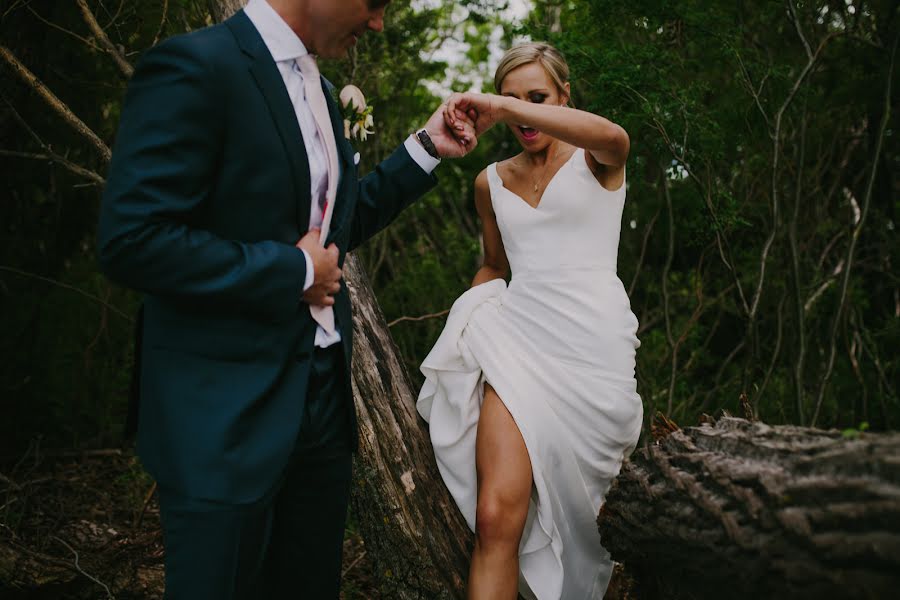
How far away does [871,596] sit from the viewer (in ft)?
5.18

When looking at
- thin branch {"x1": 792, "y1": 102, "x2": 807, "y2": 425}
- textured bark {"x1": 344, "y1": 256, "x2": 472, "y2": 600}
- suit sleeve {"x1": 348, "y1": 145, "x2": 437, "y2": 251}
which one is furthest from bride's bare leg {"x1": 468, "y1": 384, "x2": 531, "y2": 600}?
thin branch {"x1": 792, "y1": 102, "x2": 807, "y2": 425}

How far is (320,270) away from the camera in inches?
71.9

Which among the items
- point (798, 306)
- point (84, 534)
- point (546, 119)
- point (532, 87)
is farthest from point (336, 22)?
point (798, 306)

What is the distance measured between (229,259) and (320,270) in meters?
0.24

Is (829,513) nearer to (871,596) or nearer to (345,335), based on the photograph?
(871,596)

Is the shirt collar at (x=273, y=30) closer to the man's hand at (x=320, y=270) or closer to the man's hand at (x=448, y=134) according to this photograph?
the man's hand at (x=320, y=270)

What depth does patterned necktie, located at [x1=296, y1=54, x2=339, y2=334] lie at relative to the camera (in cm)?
195

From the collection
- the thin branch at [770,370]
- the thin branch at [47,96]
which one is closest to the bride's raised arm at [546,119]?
the thin branch at [47,96]

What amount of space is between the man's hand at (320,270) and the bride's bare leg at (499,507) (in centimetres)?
103

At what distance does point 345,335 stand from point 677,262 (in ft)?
19.0

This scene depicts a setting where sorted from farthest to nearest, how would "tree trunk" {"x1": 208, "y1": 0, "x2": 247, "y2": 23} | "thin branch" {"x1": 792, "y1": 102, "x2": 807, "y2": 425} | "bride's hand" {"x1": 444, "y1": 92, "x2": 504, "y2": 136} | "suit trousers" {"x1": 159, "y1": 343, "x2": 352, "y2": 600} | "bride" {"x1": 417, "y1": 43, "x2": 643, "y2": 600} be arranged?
"thin branch" {"x1": 792, "y1": 102, "x2": 807, "y2": 425} → "tree trunk" {"x1": 208, "y1": 0, "x2": 247, "y2": 23} → "bride" {"x1": 417, "y1": 43, "x2": 643, "y2": 600} → "bride's hand" {"x1": 444, "y1": 92, "x2": 504, "y2": 136} → "suit trousers" {"x1": 159, "y1": 343, "x2": 352, "y2": 600}

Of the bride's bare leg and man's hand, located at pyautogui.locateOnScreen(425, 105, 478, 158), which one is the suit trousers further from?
man's hand, located at pyautogui.locateOnScreen(425, 105, 478, 158)

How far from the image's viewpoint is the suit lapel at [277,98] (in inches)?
70.4

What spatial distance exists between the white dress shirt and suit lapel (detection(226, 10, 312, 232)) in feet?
0.11
